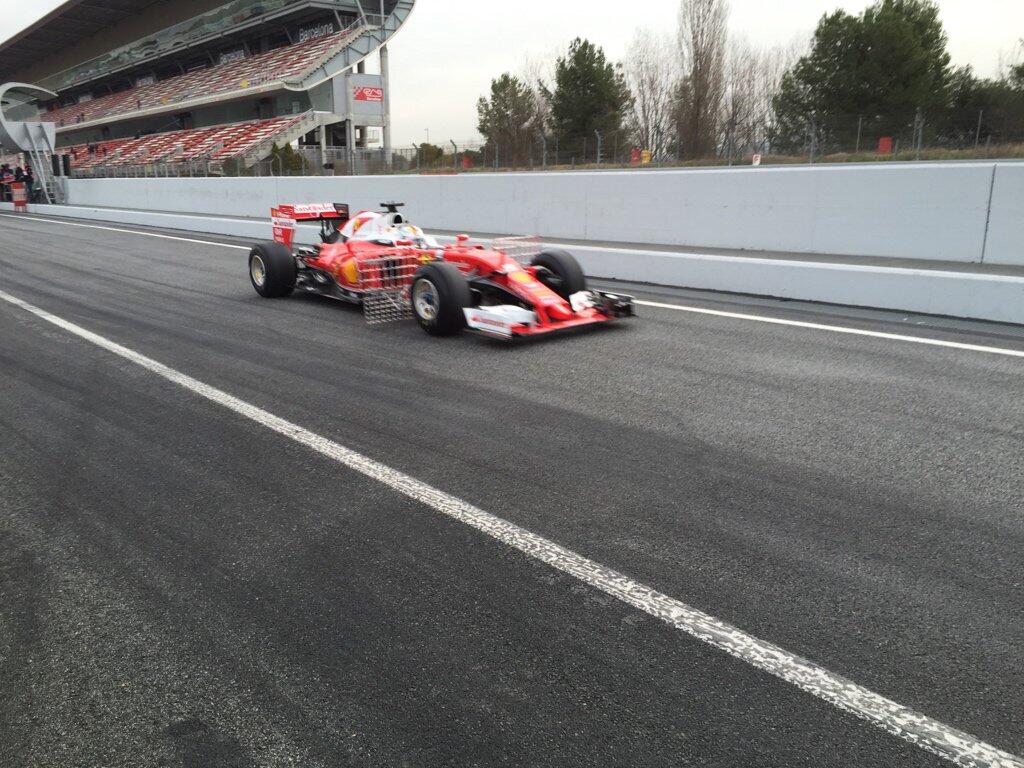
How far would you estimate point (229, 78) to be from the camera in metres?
51.5

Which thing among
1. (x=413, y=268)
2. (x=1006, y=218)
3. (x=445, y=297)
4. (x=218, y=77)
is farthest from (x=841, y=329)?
(x=218, y=77)

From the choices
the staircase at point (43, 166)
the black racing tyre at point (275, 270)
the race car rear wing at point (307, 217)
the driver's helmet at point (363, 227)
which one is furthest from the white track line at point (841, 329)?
the staircase at point (43, 166)

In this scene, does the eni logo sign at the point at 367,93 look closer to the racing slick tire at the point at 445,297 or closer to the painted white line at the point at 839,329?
the painted white line at the point at 839,329

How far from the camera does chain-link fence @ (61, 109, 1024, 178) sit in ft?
80.5

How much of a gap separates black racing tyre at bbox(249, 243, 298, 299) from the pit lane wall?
4220 millimetres

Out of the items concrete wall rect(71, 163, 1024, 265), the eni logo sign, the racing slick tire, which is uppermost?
the eni logo sign

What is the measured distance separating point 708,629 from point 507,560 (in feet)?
2.96

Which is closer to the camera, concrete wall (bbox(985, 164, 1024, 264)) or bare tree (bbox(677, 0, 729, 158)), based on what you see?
concrete wall (bbox(985, 164, 1024, 264))

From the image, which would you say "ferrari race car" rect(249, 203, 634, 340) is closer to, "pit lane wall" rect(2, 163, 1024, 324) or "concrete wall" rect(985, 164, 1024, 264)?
"pit lane wall" rect(2, 163, 1024, 324)

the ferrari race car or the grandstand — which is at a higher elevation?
the grandstand

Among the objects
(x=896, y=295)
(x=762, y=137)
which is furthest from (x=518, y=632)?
(x=762, y=137)

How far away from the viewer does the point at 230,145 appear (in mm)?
45375

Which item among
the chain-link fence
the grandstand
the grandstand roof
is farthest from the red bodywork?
the grandstand roof

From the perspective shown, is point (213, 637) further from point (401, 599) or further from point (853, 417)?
point (853, 417)
